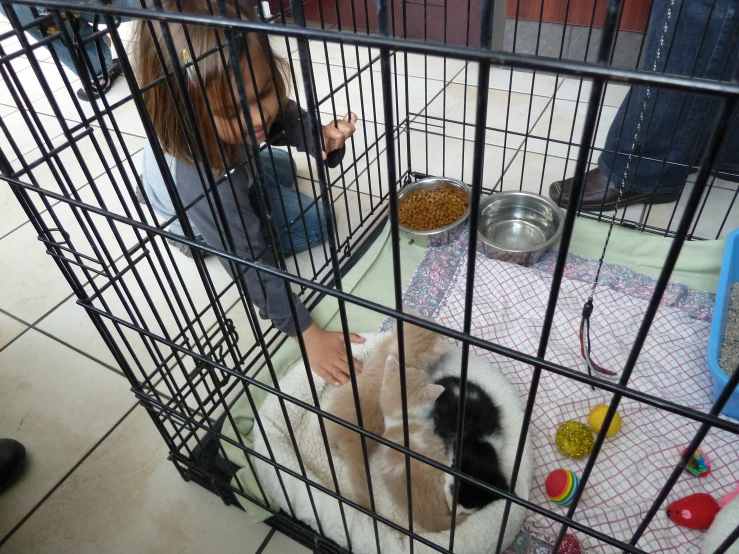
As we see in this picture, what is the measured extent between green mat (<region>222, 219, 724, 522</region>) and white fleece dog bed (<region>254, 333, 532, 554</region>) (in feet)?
0.40

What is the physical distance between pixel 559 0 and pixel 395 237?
2.22 metres

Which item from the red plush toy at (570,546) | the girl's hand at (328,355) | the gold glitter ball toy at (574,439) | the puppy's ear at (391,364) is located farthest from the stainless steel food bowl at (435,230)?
the red plush toy at (570,546)

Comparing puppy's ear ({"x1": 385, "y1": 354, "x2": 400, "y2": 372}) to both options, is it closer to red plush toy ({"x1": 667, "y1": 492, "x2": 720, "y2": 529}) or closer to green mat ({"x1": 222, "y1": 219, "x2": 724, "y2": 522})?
green mat ({"x1": 222, "y1": 219, "x2": 724, "y2": 522})

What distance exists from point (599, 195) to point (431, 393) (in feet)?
3.13

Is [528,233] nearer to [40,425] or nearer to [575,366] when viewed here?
[575,366]

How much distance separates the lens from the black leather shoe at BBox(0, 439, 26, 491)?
3.43ft

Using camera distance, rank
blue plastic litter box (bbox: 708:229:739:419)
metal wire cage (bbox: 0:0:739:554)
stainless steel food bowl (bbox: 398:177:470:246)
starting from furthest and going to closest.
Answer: stainless steel food bowl (bbox: 398:177:470:246) < blue plastic litter box (bbox: 708:229:739:419) < metal wire cage (bbox: 0:0:739:554)

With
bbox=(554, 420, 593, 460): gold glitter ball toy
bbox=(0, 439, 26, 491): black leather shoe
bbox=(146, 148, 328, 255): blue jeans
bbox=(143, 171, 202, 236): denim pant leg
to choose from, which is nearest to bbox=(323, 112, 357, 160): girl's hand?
bbox=(146, 148, 328, 255): blue jeans

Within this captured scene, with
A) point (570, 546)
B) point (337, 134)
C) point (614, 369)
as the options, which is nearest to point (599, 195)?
point (614, 369)

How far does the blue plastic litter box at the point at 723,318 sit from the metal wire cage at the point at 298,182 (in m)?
0.17

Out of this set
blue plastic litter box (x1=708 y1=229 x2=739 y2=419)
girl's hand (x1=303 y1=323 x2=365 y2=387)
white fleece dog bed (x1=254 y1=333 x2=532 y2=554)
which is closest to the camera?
white fleece dog bed (x1=254 y1=333 x2=532 y2=554)

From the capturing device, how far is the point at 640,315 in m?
1.22

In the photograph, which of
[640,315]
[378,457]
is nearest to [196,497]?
[378,457]

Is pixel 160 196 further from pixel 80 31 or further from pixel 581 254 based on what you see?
pixel 581 254
